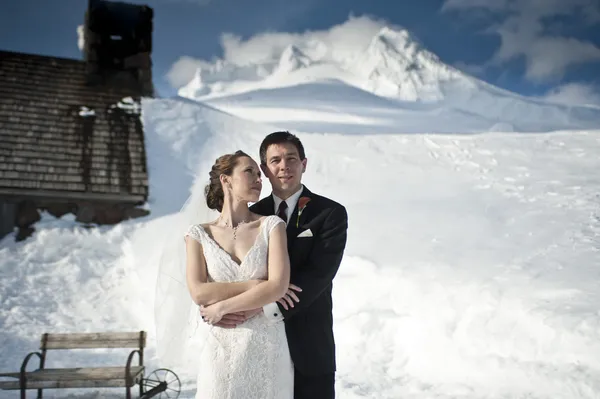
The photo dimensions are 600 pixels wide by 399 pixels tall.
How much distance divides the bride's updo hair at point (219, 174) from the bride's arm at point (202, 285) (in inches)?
8.5

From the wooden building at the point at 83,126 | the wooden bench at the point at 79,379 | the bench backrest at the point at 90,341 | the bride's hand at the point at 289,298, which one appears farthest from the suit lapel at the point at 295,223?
the wooden building at the point at 83,126

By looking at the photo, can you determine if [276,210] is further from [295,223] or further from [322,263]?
[322,263]

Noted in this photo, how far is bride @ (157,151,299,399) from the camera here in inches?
84.0

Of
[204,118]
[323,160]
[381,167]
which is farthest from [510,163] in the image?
[204,118]

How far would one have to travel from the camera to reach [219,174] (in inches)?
89.4

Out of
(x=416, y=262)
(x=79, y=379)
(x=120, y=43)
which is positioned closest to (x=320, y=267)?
(x=79, y=379)

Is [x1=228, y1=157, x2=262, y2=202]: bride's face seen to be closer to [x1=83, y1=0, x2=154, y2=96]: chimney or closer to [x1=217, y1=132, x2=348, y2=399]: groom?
[x1=217, y1=132, x2=348, y2=399]: groom

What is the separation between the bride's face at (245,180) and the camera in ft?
7.19

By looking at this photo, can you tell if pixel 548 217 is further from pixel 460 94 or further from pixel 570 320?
pixel 460 94

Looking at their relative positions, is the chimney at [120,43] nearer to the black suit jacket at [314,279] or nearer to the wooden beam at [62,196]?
the wooden beam at [62,196]

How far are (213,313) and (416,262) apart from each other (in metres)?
5.23

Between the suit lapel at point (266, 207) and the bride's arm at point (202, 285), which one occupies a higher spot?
the suit lapel at point (266, 207)

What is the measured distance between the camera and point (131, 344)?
19.0ft

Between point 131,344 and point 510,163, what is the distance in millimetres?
8043
